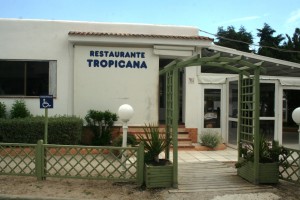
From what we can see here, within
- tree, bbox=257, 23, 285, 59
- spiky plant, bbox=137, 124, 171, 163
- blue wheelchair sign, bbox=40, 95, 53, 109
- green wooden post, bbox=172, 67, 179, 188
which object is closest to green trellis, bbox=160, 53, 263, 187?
green wooden post, bbox=172, 67, 179, 188

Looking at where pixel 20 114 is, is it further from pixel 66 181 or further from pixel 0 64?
pixel 66 181

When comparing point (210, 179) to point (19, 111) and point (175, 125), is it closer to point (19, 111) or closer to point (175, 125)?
point (175, 125)

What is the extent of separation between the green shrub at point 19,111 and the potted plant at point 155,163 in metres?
6.30

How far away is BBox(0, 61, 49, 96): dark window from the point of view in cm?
1320

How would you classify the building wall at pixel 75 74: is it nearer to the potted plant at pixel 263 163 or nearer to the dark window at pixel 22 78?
the dark window at pixel 22 78

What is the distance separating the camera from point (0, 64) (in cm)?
1318

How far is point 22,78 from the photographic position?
13219 mm

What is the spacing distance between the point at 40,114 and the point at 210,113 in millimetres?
6367

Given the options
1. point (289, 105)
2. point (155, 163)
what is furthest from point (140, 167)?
point (289, 105)

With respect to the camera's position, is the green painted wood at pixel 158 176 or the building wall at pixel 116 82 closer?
the green painted wood at pixel 158 176

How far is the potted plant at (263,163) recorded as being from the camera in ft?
25.2

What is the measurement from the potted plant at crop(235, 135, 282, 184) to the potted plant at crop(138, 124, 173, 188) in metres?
1.76

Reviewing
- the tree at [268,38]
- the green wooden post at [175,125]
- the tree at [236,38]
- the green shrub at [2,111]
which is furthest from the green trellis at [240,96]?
the tree at [236,38]

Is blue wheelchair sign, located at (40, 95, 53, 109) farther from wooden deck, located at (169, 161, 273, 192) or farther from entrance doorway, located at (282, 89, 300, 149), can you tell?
entrance doorway, located at (282, 89, 300, 149)
